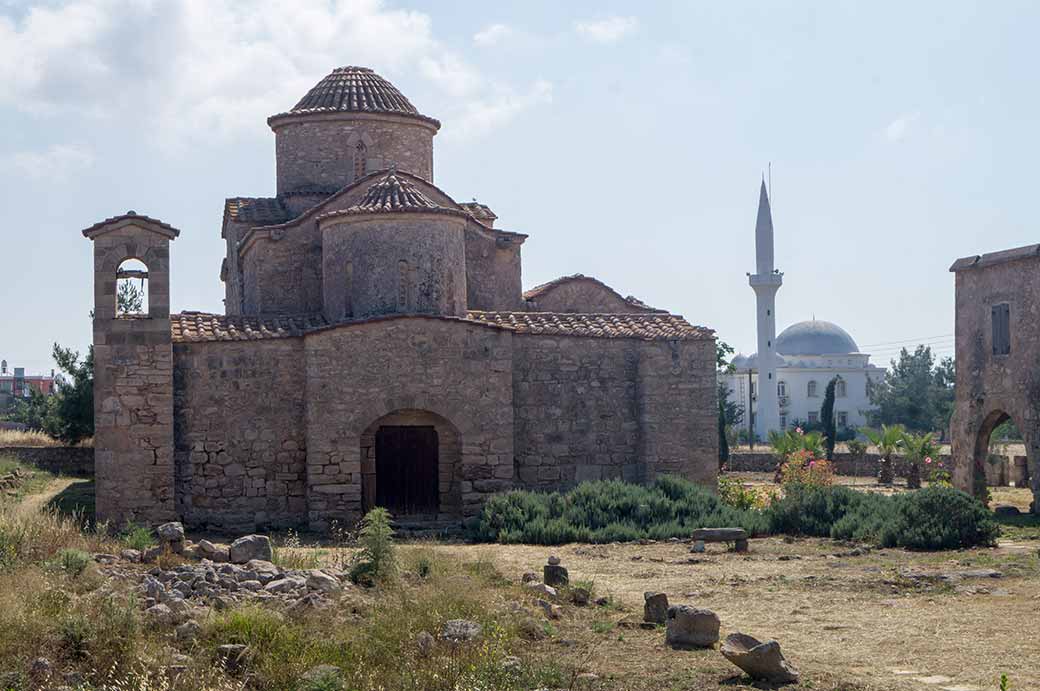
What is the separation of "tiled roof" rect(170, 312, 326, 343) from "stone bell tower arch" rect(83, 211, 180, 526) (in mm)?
523

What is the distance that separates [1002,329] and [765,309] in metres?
41.2

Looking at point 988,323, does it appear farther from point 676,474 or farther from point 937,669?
point 937,669

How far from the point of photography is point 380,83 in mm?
26484

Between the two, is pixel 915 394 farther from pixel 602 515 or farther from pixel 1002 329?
pixel 602 515

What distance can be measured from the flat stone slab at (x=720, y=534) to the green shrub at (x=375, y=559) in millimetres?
5963

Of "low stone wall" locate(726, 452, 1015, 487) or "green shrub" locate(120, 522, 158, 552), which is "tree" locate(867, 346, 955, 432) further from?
"green shrub" locate(120, 522, 158, 552)

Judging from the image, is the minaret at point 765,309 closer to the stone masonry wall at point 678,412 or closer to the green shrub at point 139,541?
the stone masonry wall at point 678,412

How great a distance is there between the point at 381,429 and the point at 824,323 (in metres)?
63.9

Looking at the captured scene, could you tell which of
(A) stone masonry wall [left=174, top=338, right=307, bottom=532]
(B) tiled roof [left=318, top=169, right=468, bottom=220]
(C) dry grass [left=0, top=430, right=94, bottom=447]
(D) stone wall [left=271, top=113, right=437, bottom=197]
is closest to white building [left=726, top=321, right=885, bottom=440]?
(C) dry grass [left=0, top=430, right=94, bottom=447]

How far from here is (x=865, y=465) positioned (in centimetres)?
3788

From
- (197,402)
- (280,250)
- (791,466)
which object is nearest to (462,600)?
(197,402)

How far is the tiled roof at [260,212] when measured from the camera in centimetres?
2522

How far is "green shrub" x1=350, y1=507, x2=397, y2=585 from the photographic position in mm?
13031

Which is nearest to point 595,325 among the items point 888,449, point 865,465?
point 888,449
